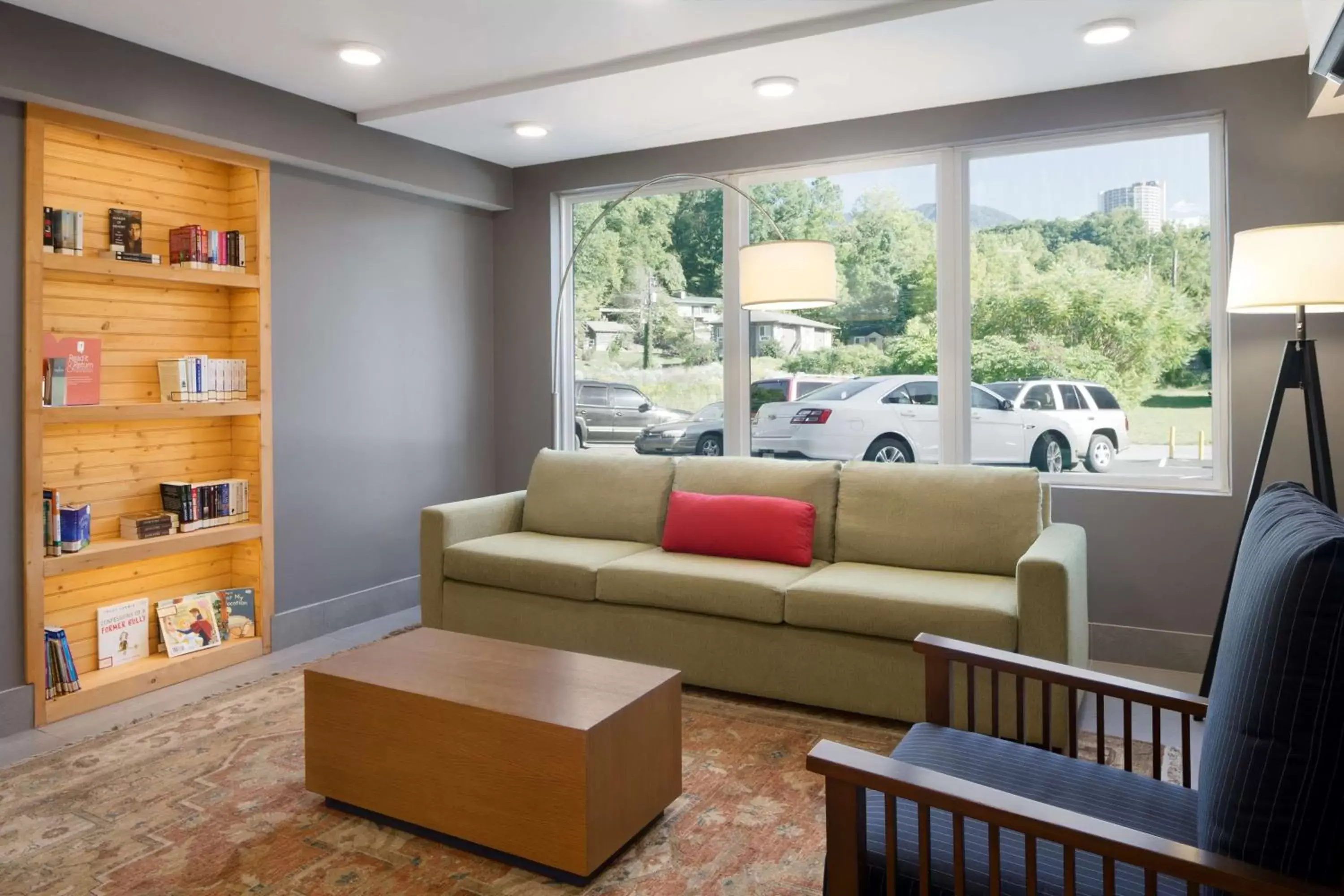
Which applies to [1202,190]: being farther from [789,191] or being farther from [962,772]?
[962,772]

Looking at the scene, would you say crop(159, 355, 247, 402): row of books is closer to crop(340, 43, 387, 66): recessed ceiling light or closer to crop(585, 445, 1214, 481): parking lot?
crop(340, 43, 387, 66): recessed ceiling light

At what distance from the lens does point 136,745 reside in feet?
10.1

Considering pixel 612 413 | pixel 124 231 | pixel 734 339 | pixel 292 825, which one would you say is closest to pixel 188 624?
pixel 124 231

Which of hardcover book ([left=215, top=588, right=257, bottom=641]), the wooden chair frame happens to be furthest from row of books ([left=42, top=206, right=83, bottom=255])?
the wooden chair frame

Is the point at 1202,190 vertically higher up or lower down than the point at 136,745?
higher up

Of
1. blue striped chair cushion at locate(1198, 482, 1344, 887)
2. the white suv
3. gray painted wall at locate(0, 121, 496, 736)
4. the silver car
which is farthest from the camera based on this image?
the silver car

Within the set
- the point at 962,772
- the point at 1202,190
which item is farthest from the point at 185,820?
the point at 1202,190

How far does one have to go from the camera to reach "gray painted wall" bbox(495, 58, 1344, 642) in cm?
356

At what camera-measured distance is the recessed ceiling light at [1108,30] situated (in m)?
3.17

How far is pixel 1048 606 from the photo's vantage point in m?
2.86

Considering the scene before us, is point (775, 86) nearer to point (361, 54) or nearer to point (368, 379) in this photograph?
point (361, 54)

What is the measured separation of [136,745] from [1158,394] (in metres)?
4.25

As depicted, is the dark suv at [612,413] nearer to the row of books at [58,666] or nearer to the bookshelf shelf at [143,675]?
the bookshelf shelf at [143,675]

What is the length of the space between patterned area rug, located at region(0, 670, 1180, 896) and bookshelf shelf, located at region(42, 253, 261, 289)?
1.74m
